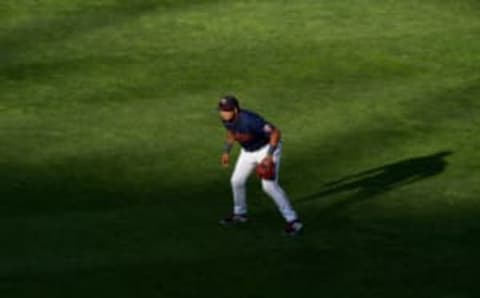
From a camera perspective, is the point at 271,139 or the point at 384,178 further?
the point at 384,178

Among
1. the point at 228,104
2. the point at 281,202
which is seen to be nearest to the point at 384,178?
the point at 281,202

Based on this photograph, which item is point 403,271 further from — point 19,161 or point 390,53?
point 390,53

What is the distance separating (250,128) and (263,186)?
82cm

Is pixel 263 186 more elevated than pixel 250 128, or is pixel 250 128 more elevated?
pixel 250 128

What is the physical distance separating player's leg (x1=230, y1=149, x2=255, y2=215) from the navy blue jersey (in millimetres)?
307

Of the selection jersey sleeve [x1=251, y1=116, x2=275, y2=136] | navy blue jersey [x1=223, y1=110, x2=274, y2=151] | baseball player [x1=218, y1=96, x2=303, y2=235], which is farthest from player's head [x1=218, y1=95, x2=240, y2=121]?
jersey sleeve [x1=251, y1=116, x2=275, y2=136]

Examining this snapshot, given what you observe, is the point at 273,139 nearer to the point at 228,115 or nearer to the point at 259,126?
the point at 259,126

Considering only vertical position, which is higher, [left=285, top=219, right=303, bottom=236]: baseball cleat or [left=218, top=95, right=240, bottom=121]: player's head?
[left=218, top=95, right=240, bottom=121]: player's head

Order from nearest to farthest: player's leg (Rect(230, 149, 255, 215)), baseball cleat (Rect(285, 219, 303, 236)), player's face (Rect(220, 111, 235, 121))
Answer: player's face (Rect(220, 111, 235, 121)), baseball cleat (Rect(285, 219, 303, 236)), player's leg (Rect(230, 149, 255, 215))

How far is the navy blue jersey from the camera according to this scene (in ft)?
57.3

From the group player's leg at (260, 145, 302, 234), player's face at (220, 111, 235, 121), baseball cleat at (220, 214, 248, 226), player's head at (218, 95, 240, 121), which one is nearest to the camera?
player's head at (218, 95, 240, 121)

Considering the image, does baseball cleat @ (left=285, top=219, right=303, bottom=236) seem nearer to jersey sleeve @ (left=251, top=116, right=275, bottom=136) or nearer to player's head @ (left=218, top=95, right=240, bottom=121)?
jersey sleeve @ (left=251, top=116, right=275, bottom=136)

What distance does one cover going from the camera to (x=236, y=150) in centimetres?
2253

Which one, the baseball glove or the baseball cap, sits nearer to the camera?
the baseball cap
